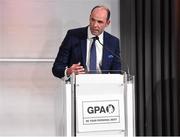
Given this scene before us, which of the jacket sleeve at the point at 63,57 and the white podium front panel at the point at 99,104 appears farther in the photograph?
the jacket sleeve at the point at 63,57

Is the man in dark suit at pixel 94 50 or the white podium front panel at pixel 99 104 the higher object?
the man in dark suit at pixel 94 50

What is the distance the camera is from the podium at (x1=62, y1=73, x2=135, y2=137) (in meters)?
2.15

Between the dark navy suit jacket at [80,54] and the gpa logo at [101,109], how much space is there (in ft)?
2.06

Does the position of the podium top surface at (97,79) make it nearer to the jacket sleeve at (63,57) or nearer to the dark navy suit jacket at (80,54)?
the dark navy suit jacket at (80,54)

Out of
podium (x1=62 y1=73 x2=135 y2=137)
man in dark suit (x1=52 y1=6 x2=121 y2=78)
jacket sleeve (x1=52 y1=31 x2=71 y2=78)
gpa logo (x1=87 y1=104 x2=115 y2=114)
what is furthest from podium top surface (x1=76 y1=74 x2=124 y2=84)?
jacket sleeve (x1=52 y1=31 x2=71 y2=78)

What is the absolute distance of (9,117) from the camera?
3723mm

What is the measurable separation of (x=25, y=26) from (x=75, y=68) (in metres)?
1.56

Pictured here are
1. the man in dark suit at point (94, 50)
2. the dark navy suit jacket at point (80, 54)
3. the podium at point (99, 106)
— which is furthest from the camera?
the dark navy suit jacket at point (80, 54)

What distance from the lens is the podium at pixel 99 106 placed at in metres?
2.15

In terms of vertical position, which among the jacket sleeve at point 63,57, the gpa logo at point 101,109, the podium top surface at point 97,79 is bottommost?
the gpa logo at point 101,109

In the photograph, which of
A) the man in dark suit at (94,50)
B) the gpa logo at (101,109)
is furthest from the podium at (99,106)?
the man in dark suit at (94,50)

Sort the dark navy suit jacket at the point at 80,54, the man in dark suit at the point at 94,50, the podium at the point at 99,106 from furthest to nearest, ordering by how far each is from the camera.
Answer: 1. the dark navy suit jacket at the point at 80,54
2. the man in dark suit at the point at 94,50
3. the podium at the point at 99,106

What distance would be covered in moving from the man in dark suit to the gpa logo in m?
0.54

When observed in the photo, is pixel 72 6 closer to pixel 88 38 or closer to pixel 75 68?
pixel 88 38
